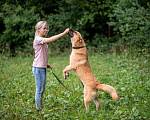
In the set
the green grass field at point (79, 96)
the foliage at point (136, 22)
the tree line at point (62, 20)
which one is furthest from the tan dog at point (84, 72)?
the tree line at point (62, 20)

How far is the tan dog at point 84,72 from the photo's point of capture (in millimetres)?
4531

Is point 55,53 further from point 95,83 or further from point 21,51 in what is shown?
point 95,83

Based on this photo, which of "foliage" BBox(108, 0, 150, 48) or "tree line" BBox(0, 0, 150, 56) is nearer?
"foliage" BBox(108, 0, 150, 48)

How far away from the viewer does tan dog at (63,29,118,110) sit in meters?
4.53

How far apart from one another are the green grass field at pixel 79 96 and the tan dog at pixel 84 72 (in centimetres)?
36

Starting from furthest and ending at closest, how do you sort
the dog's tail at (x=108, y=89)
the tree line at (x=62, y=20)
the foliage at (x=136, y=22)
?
the tree line at (x=62, y=20) → the foliage at (x=136, y=22) → the dog's tail at (x=108, y=89)

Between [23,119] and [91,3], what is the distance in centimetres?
1081

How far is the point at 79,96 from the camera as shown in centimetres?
577

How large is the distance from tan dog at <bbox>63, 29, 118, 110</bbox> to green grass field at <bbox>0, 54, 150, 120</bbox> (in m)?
0.36

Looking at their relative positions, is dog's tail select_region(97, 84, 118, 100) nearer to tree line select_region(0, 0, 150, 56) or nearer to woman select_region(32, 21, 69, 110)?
woman select_region(32, 21, 69, 110)

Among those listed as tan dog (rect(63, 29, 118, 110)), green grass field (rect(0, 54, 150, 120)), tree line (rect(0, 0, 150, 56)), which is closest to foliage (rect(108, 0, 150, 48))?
tree line (rect(0, 0, 150, 56))

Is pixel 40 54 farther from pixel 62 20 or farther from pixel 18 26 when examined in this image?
pixel 62 20

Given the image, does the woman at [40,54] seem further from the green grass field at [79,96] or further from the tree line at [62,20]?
the tree line at [62,20]

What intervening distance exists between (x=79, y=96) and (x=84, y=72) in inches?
48.4
